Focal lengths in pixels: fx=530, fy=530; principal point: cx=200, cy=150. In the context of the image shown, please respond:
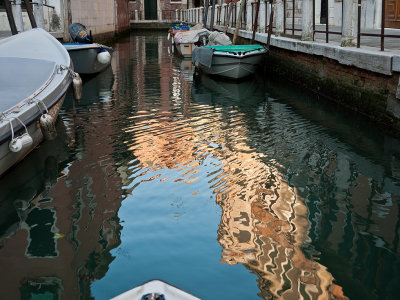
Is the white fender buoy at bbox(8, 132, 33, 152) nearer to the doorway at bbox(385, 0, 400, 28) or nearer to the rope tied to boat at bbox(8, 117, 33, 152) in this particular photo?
the rope tied to boat at bbox(8, 117, 33, 152)

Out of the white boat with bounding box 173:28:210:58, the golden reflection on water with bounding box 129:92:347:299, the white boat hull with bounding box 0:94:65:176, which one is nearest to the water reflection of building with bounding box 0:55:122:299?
the white boat hull with bounding box 0:94:65:176

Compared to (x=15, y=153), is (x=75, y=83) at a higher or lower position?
higher

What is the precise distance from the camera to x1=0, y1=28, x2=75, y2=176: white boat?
4.00 meters

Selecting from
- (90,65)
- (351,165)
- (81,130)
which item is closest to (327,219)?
(351,165)

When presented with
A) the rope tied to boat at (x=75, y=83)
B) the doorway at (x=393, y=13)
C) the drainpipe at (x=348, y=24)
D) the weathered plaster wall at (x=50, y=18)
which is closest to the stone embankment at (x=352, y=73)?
the drainpipe at (x=348, y=24)

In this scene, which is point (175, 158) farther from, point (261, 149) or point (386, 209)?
point (386, 209)

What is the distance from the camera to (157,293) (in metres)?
1.52

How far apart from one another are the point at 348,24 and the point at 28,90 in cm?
407

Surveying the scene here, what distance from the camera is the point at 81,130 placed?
19.1ft

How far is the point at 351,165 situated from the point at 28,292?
2.96 metres

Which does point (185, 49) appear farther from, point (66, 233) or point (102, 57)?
point (66, 233)

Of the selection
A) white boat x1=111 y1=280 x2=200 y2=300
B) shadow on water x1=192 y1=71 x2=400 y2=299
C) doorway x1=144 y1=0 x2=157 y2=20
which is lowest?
shadow on water x1=192 y1=71 x2=400 y2=299

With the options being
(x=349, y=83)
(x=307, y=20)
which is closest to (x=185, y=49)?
(x=307, y=20)

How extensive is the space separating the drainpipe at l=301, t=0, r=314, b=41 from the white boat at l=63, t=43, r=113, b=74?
13.2 ft
